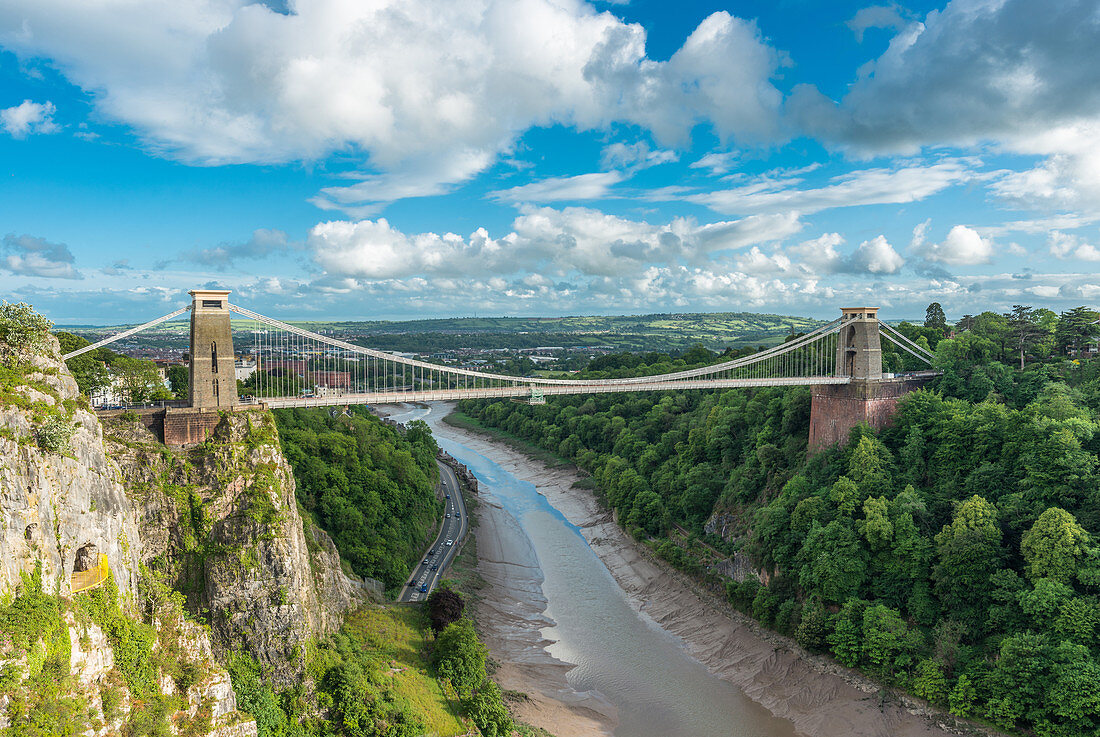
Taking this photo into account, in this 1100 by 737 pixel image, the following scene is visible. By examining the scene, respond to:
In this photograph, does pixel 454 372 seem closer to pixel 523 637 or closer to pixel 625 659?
pixel 523 637

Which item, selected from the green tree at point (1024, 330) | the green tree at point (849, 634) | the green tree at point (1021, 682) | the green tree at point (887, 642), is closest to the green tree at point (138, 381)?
the green tree at point (849, 634)

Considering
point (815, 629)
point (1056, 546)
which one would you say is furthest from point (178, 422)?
point (1056, 546)

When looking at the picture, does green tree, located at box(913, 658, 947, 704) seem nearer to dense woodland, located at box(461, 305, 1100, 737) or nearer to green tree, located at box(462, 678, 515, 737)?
dense woodland, located at box(461, 305, 1100, 737)

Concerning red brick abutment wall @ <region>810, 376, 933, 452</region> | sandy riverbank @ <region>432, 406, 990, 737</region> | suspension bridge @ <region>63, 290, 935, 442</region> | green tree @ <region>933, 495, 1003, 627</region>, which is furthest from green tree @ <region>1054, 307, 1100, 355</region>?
sandy riverbank @ <region>432, 406, 990, 737</region>

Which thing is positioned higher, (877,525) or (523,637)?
(877,525)

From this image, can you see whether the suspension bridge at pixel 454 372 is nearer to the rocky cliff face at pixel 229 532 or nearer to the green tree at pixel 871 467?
the rocky cliff face at pixel 229 532

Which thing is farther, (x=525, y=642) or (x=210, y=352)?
(x=525, y=642)
